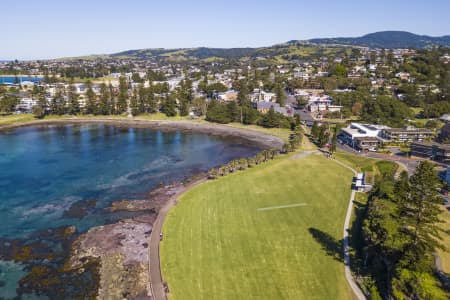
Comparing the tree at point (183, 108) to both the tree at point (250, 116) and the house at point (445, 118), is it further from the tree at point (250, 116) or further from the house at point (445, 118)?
the house at point (445, 118)

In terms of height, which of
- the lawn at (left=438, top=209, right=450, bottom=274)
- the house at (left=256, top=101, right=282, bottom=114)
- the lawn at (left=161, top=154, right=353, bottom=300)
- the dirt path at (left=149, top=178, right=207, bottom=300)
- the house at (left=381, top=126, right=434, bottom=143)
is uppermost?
the house at (left=256, top=101, right=282, bottom=114)

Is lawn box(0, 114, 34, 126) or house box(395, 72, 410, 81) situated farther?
house box(395, 72, 410, 81)

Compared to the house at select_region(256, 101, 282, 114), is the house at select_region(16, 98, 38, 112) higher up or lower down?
higher up

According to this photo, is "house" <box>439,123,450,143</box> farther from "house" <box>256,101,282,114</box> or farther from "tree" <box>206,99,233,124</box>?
"tree" <box>206,99,233,124</box>

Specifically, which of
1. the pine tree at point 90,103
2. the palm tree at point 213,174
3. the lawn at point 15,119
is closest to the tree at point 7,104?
the lawn at point 15,119

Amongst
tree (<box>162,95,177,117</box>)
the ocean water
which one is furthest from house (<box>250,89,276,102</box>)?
the ocean water

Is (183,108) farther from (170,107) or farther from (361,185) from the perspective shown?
(361,185)

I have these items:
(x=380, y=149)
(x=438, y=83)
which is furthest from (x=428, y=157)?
(x=438, y=83)
